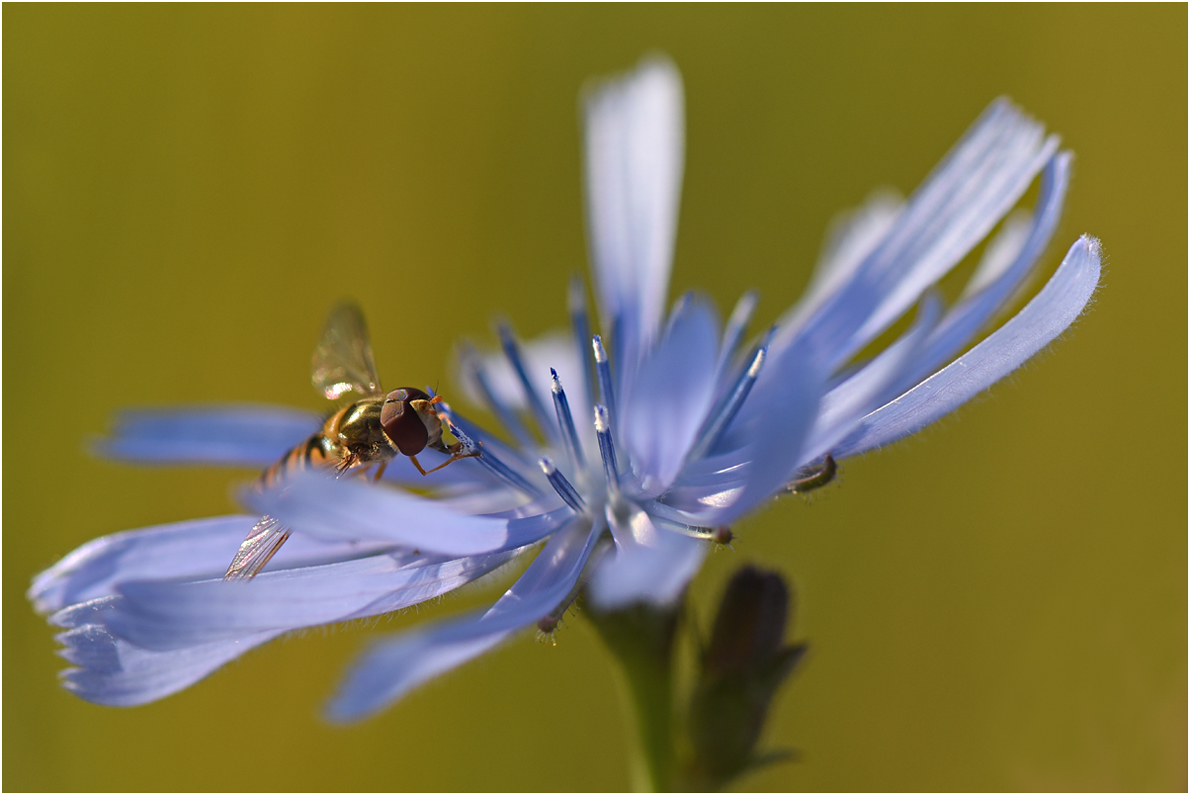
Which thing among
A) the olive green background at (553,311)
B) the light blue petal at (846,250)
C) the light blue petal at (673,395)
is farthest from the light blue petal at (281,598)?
the olive green background at (553,311)

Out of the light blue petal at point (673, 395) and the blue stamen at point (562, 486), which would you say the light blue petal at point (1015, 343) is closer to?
the light blue petal at point (673, 395)

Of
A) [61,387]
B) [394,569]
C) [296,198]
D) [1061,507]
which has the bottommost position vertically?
[1061,507]

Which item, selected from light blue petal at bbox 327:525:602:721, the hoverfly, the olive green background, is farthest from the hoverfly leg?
the olive green background

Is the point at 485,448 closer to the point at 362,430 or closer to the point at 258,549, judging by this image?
the point at 362,430

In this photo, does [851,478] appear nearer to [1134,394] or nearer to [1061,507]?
[1061,507]

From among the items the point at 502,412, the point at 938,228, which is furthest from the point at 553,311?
the point at 938,228

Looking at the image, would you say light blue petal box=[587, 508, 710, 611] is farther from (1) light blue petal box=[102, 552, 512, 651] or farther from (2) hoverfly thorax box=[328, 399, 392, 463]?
(2) hoverfly thorax box=[328, 399, 392, 463]

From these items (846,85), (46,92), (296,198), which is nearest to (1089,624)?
(846,85)
